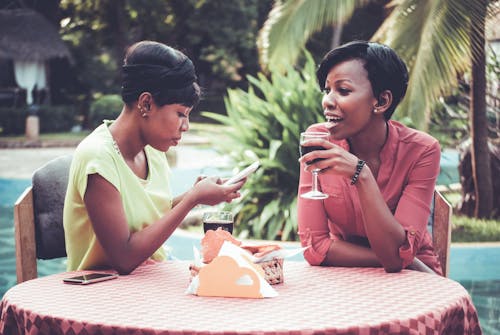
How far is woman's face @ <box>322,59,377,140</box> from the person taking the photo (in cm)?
279

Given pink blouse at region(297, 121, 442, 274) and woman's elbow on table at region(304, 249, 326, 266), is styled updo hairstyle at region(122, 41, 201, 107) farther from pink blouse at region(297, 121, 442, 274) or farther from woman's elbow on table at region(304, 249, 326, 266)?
woman's elbow on table at region(304, 249, 326, 266)

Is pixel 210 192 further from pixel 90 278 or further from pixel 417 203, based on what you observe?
pixel 417 203

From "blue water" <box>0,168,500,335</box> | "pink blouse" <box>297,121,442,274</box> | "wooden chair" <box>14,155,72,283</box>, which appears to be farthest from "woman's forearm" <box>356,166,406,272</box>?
"blue water" <box>0,168,500,335</box>

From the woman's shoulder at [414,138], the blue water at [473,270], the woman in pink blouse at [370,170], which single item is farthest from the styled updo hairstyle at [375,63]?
the blue water at [473,270]

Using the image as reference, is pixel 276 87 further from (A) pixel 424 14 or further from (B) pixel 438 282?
(B) pixel 438 282

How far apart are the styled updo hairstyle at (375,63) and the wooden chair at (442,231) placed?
510 millimetres

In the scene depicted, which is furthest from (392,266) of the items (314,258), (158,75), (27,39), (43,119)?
(27,39)

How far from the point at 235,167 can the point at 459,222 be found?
308 cm

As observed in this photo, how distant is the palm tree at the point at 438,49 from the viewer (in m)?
7.21

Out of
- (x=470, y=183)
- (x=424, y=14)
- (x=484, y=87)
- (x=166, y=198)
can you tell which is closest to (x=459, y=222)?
(x=470, y=183)

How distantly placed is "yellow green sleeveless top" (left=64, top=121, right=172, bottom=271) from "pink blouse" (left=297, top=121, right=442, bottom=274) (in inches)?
23.4

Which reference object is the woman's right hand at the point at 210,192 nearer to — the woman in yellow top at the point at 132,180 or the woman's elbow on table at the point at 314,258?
the woman in yellow top at the point at 132,180

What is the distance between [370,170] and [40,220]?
1318 millimetres

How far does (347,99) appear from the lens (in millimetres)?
2791
